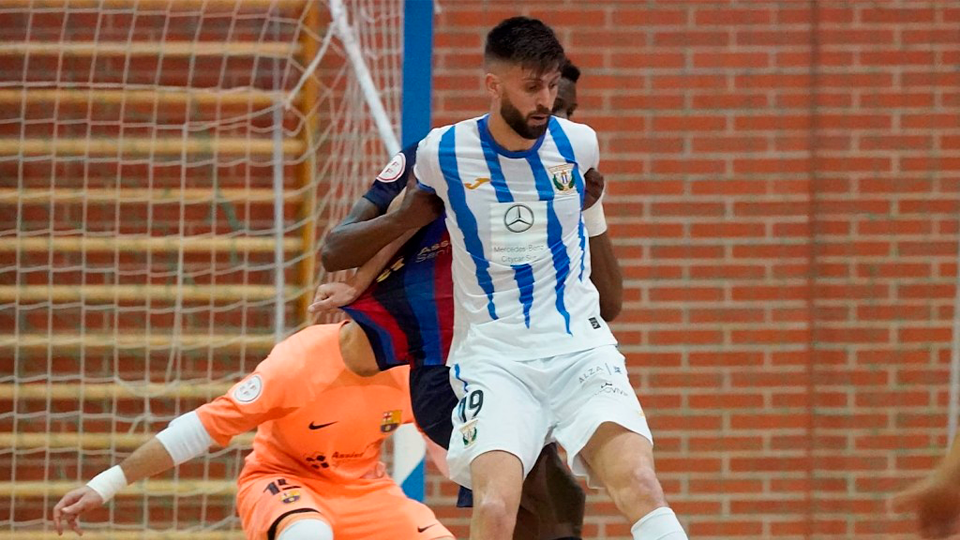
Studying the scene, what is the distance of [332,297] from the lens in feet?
10.00

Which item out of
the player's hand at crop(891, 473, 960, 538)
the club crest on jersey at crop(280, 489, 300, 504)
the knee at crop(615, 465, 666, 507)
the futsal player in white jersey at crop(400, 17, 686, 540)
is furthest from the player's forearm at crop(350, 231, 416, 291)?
the player's hand at crop(891, 473, 960, 538)

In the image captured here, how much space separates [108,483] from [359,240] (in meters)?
0.88

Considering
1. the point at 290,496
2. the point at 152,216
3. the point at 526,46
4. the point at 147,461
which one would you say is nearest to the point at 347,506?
the point at 290,496

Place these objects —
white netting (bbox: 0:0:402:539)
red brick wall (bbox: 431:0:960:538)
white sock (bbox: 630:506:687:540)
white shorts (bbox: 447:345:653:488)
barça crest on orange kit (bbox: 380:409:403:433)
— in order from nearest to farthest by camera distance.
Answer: white sock (bbox: 630:506:687:540) < white shorts (bbox: 447:345:653:488) < barça crest on orange kit (bbox: 380:409:403:433) < white netting (bbox: 0:0:402:539) < red brick wall (bbox: 431:0:960:538)

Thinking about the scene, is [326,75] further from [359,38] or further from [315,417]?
[315,417]

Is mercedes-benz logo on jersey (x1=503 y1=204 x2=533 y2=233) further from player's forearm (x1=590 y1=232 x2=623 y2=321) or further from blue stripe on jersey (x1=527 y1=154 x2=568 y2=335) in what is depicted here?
player's forearm (x1=590 y1=232 x2=623 y2=321)

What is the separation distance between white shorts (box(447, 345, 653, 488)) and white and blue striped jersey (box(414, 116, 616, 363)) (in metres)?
0.04

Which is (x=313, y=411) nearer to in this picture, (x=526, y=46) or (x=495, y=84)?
(x=495, y=84)

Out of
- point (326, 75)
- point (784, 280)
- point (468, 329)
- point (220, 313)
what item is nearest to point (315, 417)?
point (468, 329)

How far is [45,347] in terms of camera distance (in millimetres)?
→ 4410

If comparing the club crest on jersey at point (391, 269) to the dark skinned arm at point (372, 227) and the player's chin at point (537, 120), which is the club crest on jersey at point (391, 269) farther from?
the player's chin at point (537, 120)

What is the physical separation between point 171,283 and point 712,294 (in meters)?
1.90

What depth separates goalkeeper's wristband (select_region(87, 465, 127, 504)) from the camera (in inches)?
122

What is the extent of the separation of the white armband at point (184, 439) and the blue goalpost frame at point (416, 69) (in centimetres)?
96
